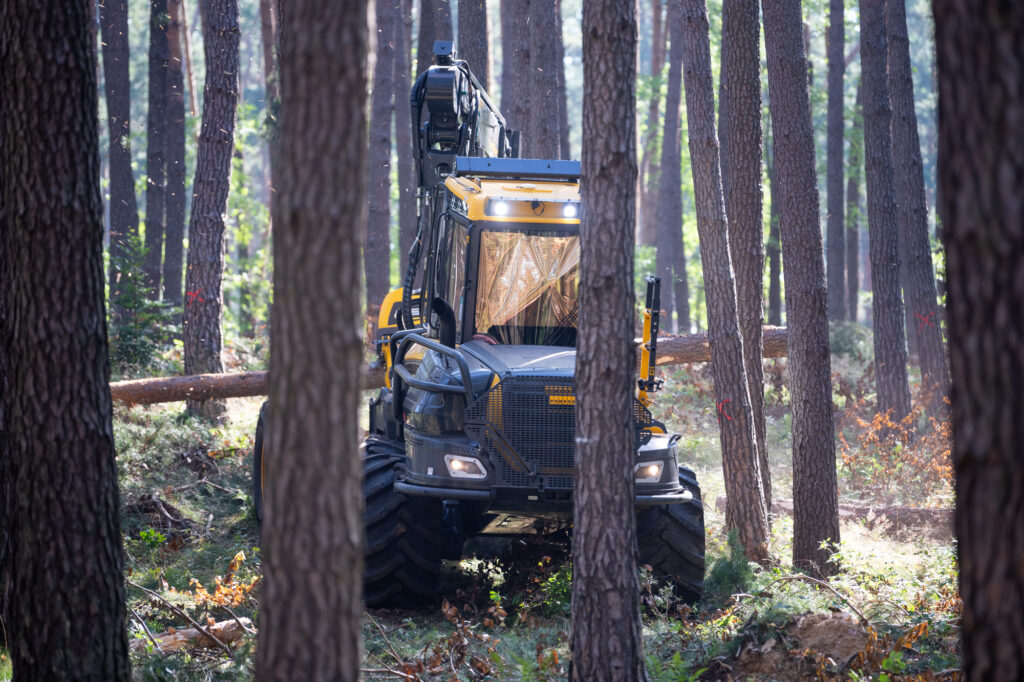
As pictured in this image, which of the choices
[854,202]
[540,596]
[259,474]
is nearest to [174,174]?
[259,474]

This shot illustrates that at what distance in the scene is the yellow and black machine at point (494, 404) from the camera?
7.19m

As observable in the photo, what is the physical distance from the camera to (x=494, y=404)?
23.6ft

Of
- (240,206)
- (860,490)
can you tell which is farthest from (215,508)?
(240,206)

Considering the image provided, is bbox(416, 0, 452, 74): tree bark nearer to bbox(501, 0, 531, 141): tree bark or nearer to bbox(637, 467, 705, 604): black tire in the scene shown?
bbox(501, 0, 531, 141): tree bark

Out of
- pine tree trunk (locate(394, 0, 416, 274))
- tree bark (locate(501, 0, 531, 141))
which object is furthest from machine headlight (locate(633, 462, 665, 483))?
pine tree trunk (locate(394, 0, 416, 274))

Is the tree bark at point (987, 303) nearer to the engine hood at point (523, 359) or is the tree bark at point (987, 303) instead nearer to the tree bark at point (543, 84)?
the engine hood at point (523, 359)

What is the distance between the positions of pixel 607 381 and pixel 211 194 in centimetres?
955

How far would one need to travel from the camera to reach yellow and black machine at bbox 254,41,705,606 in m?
7.19

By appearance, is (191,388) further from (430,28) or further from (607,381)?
(430,28)

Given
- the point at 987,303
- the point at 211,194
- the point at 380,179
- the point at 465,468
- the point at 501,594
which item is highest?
the point at 380,179

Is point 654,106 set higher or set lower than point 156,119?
higher

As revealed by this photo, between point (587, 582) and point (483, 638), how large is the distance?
1.55 metres

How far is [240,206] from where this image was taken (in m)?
29.7

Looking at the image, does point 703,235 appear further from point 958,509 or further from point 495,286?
point 958,509
